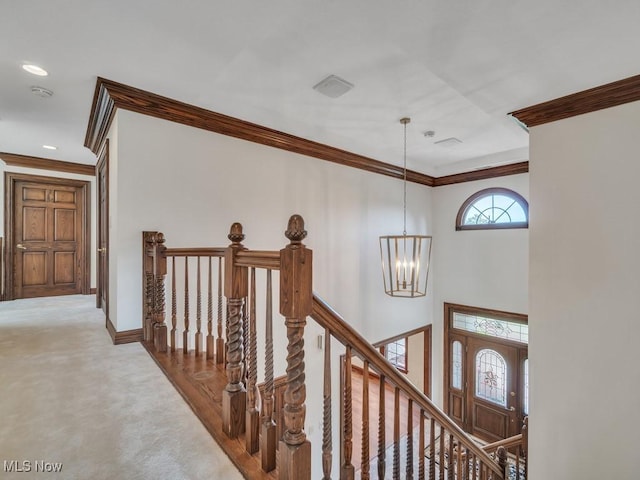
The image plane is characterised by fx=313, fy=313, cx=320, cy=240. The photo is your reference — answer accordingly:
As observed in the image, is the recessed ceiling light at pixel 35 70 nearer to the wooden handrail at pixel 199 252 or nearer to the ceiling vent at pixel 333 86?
the wooden handrail at pixel 199 252

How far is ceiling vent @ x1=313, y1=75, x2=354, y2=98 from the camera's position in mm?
2625

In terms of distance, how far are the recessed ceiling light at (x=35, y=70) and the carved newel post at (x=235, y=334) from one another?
2.27 metres

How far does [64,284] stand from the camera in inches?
205

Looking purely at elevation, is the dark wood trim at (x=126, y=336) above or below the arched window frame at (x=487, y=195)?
below

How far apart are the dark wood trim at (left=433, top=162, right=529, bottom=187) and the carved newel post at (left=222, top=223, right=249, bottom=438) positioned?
5.00m

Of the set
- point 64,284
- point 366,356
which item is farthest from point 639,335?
point 64,284

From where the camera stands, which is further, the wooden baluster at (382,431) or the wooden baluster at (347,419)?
the wooden baluster at (382,431)

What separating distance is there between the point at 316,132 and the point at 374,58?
1.61m

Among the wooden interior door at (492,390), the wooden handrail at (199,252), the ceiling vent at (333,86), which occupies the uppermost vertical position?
the ceiling vent at (333,86)

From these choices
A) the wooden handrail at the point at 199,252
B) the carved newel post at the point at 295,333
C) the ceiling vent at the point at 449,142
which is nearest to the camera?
the carved newel post at the point at 295,333

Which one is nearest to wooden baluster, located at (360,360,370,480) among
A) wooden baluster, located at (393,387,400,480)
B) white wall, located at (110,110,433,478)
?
wooden baluster, located at (393,387,400,480)

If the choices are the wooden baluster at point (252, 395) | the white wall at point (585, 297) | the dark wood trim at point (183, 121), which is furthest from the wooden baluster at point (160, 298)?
the white wall at point (585, 297)

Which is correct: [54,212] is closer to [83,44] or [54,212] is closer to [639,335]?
[83,44]

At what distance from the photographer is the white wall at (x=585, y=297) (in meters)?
2.23
